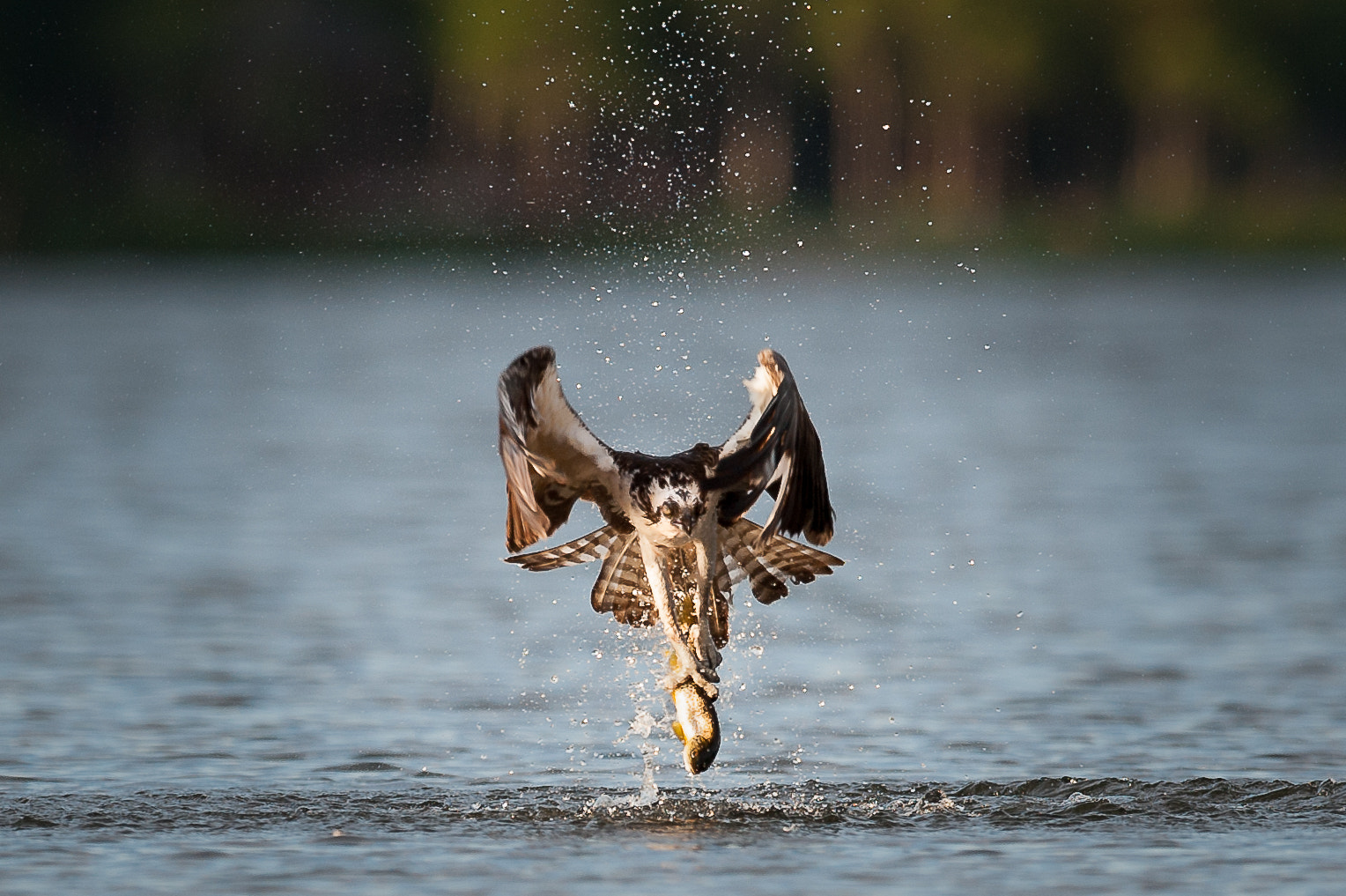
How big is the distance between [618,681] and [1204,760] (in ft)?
9.95

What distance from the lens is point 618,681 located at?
12.0m

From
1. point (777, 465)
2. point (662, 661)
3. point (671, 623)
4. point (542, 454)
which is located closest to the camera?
point (777, 465)

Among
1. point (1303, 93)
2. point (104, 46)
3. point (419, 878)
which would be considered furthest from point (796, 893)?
point (1303, 93)

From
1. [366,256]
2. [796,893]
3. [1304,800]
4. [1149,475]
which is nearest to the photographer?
[796,893]

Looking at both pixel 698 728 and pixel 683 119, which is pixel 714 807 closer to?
pixel 698 728

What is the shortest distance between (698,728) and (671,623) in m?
0.46

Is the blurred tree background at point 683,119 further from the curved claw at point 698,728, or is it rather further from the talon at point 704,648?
the curved claw at point 698,728

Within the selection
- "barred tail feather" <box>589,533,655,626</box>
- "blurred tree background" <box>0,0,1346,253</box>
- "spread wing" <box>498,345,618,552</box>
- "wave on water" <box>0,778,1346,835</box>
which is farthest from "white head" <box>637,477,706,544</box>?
"blurred tree background" <box>0,0,1346,253</box>

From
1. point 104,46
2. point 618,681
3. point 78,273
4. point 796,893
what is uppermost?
point 104,46

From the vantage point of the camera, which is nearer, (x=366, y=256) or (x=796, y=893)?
(x=796, y=893)

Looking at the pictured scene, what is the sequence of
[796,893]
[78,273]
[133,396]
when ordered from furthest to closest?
[78,273] → [133,396] → [796,893]

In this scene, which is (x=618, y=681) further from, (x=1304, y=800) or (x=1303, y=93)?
(x=1303, y=93)

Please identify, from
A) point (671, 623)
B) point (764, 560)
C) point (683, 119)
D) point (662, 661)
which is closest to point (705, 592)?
point (671, 623)

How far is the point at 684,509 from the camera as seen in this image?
358 inches
